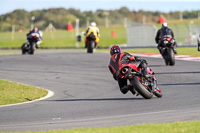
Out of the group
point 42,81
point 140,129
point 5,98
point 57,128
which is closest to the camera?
point 140,129

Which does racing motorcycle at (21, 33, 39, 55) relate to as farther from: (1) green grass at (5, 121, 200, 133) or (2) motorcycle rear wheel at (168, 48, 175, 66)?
(1) green grass at (5, 121, 200, 133)

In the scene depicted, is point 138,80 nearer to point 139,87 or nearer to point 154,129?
point 139,87

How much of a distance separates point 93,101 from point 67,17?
82692 millimetres

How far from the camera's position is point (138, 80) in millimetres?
10594

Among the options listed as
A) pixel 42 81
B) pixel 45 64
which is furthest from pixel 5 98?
pixel 45 64

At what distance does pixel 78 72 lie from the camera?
1858 cm

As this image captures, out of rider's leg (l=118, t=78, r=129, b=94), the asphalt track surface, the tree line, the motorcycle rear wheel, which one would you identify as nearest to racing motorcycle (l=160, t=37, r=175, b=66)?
the motorcycle rear wheel

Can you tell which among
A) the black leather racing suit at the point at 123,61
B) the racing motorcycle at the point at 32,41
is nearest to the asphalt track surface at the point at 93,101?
the black leather racing suit at the point at 123,61

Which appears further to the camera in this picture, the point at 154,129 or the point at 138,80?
the point at 138,80

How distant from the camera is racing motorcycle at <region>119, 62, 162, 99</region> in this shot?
1058 cm

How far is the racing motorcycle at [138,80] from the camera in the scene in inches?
416

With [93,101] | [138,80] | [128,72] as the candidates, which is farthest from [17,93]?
[138,80]

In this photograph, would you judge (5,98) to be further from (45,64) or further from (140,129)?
(45,64)

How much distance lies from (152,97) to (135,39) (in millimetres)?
23788
